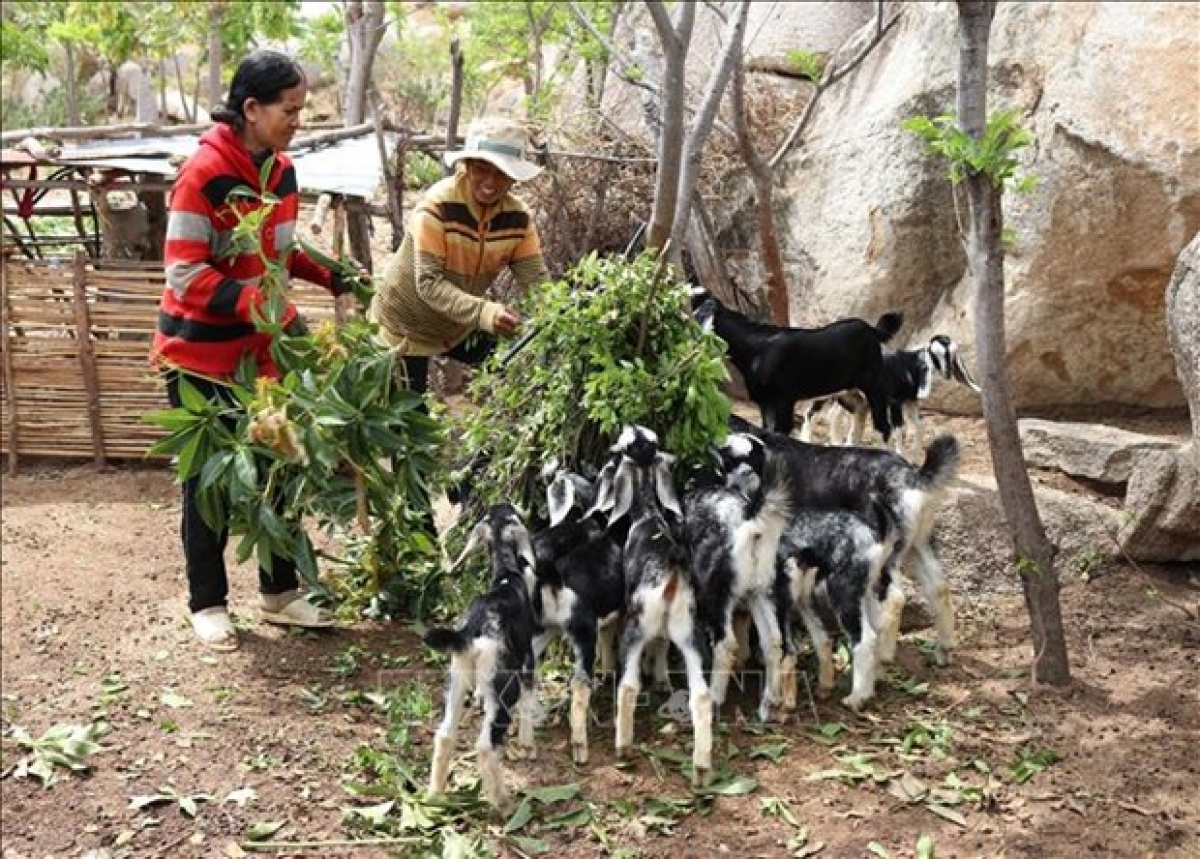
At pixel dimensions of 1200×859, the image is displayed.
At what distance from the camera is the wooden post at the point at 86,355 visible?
9.16 meters

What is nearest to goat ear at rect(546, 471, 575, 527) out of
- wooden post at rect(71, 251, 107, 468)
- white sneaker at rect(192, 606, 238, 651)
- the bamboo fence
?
white sneaker at rect(192, 606, 238, 651)

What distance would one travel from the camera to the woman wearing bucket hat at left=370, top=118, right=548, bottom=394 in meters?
5.87

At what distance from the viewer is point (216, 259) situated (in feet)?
18.7

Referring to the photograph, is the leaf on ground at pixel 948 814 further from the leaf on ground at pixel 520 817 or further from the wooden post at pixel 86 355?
the wooden post at pixel 86 355

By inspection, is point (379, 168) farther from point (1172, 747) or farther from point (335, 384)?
point (1172, 747)

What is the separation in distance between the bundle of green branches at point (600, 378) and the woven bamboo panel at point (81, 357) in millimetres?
3900

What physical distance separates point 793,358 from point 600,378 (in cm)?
163

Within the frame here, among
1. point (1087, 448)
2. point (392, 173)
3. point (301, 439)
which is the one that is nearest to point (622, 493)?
point (301, 439)

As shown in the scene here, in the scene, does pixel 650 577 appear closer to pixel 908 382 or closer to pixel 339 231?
pixel 908 382

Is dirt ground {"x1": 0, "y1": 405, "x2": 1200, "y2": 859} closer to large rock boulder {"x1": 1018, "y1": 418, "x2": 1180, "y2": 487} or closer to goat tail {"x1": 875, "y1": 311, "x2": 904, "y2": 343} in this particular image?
large rock boulder {"x1": 1018, "y1": 418, "x2": 1180, "y2": 487}

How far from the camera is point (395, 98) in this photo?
2166 cm

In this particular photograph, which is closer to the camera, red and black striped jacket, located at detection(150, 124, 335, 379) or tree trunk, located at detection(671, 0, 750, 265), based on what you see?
red and black striped jacket, located at detection(150, 124, 335, 379)

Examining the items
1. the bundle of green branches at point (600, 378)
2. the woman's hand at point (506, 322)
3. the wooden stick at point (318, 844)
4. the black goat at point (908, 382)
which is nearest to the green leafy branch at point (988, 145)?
the bundle of green branches at point (600, 378)

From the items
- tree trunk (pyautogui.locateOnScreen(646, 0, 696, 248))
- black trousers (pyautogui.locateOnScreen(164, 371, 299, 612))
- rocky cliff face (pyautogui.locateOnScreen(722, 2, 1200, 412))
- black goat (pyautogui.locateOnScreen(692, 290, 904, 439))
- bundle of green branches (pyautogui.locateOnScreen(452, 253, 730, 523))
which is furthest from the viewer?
rocky cliff face (pyautogui.locateOnScreen(722, 2, 1200, 412))
